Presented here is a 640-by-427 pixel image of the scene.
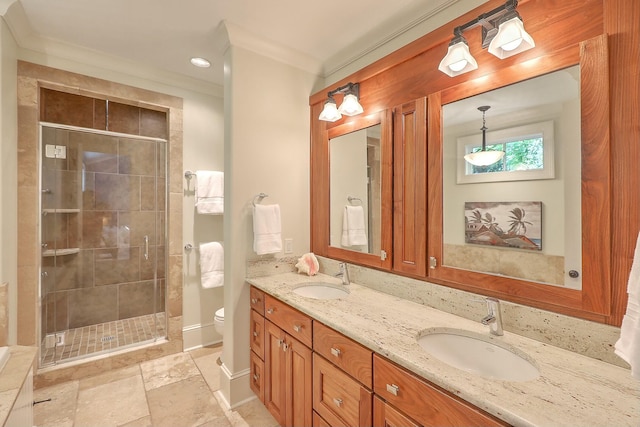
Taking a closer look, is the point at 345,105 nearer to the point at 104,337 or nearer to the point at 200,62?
the point at 200,62

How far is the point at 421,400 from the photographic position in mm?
937

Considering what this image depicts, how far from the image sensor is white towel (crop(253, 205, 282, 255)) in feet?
6.45

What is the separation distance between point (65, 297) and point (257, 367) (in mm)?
2190

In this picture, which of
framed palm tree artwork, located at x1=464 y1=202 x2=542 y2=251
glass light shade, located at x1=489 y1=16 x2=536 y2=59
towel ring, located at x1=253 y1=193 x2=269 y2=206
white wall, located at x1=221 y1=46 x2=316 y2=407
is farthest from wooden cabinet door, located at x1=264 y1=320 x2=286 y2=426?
glass light shade, located at x1=489 y1=16 x2=536 y2=59

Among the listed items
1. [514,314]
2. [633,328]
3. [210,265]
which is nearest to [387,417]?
[514,314]

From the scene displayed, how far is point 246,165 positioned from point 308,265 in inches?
33.7

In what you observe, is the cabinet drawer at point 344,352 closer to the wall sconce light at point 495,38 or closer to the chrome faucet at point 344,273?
the chrome faucet at point 344,273

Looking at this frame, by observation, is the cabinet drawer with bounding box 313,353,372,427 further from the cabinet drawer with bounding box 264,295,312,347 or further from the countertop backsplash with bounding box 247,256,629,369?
the countertop backsplash with bounding box 247,256,629,369

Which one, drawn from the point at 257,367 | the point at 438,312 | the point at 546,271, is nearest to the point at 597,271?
the point at 546,271

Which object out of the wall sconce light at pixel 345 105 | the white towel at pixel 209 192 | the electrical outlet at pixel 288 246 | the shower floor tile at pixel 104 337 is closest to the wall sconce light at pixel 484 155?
the wall sconce light at pixel 345 105

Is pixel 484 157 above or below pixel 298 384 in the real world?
above

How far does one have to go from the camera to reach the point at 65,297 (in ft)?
9.05

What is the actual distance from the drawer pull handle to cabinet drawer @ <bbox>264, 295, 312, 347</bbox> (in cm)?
51

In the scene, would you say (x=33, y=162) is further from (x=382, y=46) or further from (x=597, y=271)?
(x=597, y=271)
